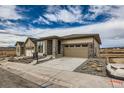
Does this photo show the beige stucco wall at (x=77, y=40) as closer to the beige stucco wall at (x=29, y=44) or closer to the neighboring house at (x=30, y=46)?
the neighboring house at (x=30, y=46)

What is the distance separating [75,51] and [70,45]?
1.19 m

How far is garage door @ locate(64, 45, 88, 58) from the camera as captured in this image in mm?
15140

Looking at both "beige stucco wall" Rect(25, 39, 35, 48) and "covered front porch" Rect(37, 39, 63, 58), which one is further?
"beige stucco wall" Rect(25, 39, 35, 48)

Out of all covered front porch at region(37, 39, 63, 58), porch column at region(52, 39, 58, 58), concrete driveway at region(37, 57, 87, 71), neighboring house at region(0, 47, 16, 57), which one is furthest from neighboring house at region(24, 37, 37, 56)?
concrete driveway at region(37, 57, 87, 71)

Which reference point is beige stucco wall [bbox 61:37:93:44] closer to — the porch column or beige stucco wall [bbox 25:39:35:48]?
the porch column

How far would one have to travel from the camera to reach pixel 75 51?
1600 centimetres

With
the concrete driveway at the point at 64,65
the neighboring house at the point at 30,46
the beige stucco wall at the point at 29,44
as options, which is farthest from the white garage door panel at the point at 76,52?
the beige stucco wall at the point at 29,44

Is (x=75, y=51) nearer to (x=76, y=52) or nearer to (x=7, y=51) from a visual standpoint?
(x=76, y=52)

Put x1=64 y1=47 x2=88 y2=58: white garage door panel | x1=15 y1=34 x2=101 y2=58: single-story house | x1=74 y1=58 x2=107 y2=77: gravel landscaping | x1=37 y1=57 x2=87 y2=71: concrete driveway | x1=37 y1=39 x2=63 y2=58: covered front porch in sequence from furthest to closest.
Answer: x1=37 y1=39 x2=63 y2=58: covered front porch, x1=64 y1=47 x2=88 y2=58: white garage door panel, x1=15 y1=34 x2=101 y2=58: single-story house, x1=37 y1=57 x2=87 y2=71: concrete driveway, x1=74 y1=58 x2=107 y2=77: gravel landscaping

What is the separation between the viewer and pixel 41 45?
18656mm

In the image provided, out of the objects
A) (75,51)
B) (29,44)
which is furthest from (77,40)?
(29,44)

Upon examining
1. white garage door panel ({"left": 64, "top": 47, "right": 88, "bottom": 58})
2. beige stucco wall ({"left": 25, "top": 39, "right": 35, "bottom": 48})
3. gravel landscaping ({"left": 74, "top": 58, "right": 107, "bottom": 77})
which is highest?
beige stucco wall ({"left": 25, "top": 39, "right": 35, "bottom": 48})
